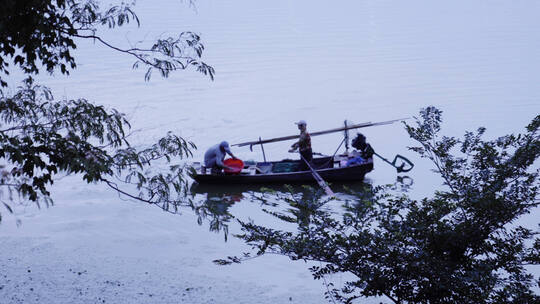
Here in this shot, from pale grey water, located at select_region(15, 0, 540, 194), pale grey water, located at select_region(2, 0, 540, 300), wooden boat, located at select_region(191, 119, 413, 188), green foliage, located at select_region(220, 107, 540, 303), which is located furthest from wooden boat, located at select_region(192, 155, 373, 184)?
green foliage, located at select_region(220, 107, 540, 303)

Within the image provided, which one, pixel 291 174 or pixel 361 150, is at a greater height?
pixel 361 150

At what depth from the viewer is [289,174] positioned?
19.3m

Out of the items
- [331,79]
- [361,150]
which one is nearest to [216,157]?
[361,150]

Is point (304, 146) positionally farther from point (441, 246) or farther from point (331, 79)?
point (331, 79)

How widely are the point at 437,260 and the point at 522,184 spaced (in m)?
1.70

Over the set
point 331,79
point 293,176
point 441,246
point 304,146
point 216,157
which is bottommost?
point 293,176

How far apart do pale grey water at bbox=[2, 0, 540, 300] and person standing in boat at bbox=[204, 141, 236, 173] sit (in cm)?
385

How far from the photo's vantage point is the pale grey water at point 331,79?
1102 inches

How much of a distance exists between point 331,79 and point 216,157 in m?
20.1

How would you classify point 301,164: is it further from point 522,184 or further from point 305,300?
point 522,184

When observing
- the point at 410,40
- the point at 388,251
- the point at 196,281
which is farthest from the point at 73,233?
the point at 410,40

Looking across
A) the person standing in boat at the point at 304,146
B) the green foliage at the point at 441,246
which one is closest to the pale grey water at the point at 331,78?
the person standing in boat at the point at 304,146

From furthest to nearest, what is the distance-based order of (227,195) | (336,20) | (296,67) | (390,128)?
1. (336,20)
2. (296,67)
3. (390,128)
4. (227,195)

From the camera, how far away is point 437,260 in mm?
7402
